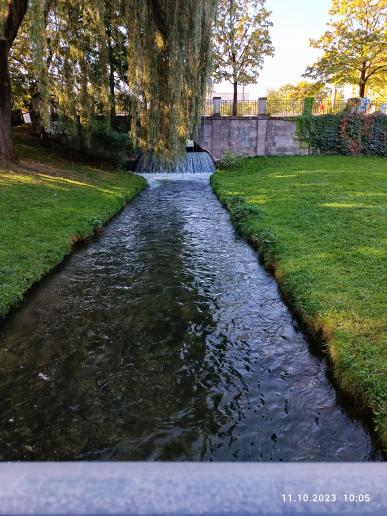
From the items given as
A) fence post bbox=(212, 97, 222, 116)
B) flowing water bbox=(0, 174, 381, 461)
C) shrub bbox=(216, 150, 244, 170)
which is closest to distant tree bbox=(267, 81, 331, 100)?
fence post bbox=(212, 97, 222, 116)

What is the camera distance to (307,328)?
5328 millimetres

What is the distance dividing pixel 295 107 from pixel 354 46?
25.6ft

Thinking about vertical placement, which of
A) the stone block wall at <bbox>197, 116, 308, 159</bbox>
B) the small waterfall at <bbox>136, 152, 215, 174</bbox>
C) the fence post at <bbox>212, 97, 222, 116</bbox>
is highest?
the fence post at <bbox>212, 97, 222, 116</bbox>

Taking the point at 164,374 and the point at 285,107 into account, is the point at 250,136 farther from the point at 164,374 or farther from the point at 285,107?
the point at 164,374

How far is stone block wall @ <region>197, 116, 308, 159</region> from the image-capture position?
24094 mm

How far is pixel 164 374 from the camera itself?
4.40 meters

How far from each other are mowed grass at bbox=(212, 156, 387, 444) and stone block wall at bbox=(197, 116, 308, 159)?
8.07 metres

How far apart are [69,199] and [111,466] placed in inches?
471

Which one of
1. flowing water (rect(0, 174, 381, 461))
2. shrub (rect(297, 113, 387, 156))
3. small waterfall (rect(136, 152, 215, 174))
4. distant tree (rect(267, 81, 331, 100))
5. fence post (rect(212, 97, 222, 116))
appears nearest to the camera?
flowing water (rect(0, 174, 381, 461))

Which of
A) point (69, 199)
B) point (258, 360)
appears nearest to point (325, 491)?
point (258, 360)

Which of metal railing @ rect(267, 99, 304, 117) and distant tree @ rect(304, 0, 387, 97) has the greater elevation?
distant tree @ rect(304, 0, 387, 97)

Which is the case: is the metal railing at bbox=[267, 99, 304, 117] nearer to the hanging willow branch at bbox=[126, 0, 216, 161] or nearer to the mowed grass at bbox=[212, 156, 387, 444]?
the mowed grass at bbox=[212, 156, 387, 444]

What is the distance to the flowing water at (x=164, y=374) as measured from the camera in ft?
11.4

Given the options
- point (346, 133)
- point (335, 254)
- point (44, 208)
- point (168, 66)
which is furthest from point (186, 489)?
point (346, 133)
